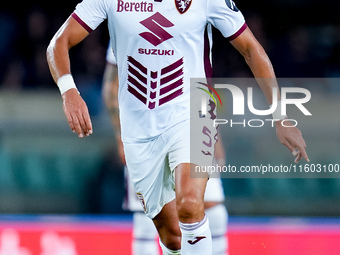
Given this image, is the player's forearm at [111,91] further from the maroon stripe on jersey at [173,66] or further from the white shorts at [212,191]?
the maroon stripe on jersey at [173,66]

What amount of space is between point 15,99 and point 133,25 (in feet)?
7.10

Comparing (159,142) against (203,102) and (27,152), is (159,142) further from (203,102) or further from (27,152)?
(27,152)

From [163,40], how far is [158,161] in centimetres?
56

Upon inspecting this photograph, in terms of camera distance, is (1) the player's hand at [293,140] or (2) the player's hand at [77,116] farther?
(1) the player's hand at [293,140]

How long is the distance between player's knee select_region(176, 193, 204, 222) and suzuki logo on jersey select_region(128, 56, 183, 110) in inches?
20.7

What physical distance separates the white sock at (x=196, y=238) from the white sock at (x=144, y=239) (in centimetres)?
109

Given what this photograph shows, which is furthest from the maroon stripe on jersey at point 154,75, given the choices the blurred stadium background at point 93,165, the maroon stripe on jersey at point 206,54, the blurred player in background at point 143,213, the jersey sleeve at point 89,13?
the blurred stadium background at point 93,165

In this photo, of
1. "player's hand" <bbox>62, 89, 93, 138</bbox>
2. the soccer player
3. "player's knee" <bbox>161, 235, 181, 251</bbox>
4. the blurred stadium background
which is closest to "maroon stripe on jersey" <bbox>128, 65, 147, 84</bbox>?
the soccer player

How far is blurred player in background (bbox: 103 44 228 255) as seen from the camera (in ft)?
13.7

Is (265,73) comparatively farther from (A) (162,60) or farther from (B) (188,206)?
(B) (188,206)

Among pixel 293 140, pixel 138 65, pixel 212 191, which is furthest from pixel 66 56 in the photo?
pixel 212 191

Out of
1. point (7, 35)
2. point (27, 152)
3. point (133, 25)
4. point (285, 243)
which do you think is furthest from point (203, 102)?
point (7, 35)

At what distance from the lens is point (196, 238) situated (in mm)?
3232

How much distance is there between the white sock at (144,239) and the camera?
435 centimetres
